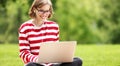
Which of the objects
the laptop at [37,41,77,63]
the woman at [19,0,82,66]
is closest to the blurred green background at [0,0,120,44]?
the woman at [19,0,82,66]

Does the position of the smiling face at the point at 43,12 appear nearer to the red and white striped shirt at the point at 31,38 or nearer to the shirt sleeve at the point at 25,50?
the red and white striped shirt at the point at 31,38

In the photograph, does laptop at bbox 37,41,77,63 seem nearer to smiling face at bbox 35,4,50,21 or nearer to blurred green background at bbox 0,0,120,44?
smiling face at bbox 35,4,50,21

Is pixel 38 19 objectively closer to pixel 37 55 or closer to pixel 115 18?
pixel 37 55

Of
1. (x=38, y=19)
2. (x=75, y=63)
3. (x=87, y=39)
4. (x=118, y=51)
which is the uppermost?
(x=38, y=19)

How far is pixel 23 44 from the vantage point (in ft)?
17.5

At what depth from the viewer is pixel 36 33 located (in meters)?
5.39

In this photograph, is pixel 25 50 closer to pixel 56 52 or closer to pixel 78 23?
pixel 56 52

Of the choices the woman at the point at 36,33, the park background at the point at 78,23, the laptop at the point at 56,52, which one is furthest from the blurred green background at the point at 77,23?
the laptop at the point at 56,52

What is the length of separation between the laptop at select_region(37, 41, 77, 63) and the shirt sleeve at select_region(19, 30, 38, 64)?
0.18 metres

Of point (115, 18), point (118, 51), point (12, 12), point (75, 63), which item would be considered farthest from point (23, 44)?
point (115, 18)

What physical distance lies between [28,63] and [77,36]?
22.8 m

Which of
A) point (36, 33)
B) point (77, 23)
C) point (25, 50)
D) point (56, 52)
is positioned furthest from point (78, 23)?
point (56, 52)

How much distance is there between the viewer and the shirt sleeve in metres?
5.25

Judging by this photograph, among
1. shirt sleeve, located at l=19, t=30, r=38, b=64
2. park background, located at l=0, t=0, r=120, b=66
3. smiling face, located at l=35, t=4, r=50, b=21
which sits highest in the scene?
smiling face, located at l=35, t=4, r=50, b=21
